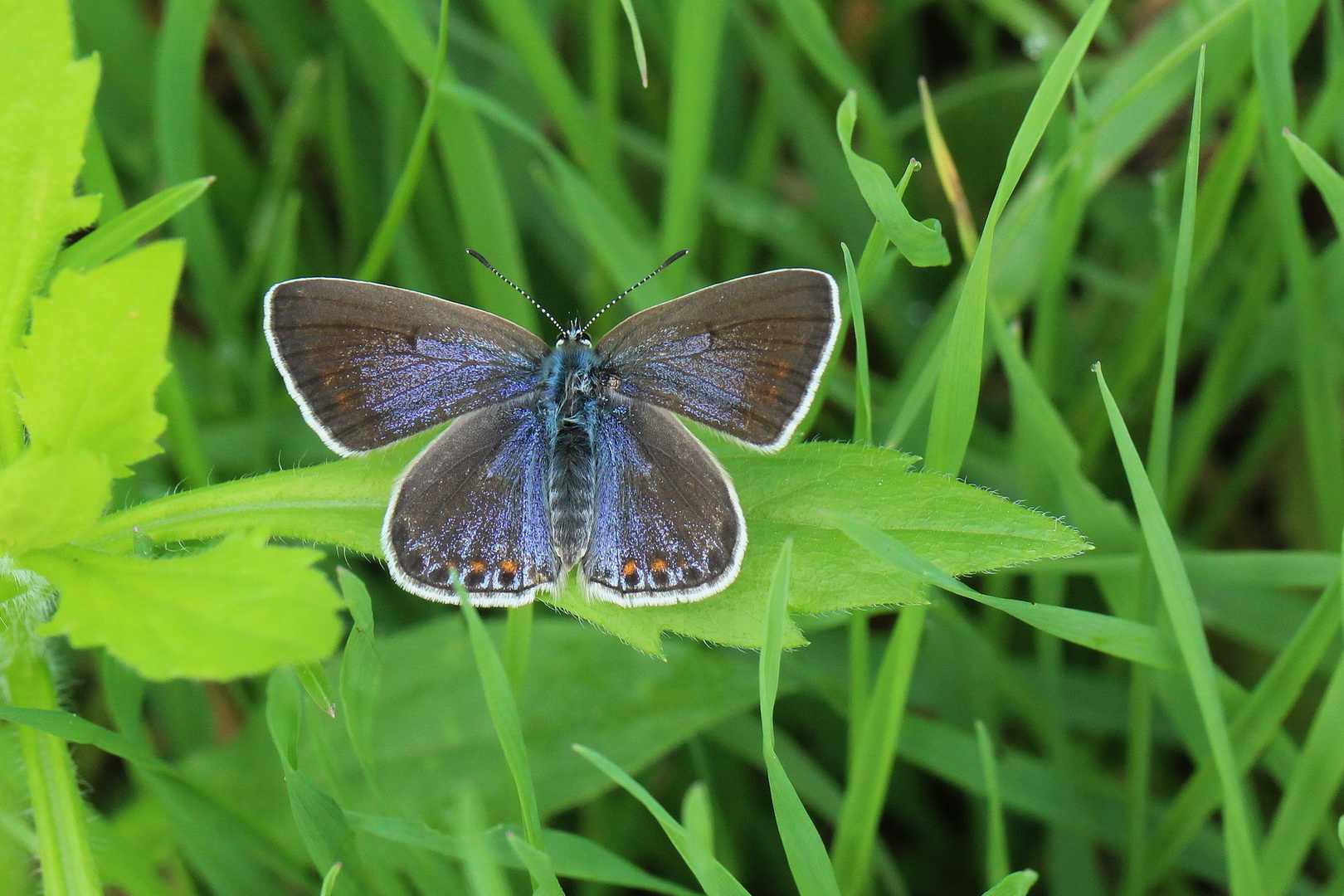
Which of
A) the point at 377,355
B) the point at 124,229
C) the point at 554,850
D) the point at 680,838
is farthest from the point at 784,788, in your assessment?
the point at 124,229

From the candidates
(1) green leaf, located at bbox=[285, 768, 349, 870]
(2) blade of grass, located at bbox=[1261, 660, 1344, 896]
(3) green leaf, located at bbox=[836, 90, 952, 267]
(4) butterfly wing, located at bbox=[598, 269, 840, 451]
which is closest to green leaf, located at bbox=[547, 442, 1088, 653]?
(4) butterfly wing, located at bbox=[598, 269, 840, 451]

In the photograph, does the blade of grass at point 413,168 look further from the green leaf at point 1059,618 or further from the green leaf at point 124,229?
the green leaf at point 1059,618

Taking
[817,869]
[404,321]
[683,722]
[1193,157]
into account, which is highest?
[1193,157]

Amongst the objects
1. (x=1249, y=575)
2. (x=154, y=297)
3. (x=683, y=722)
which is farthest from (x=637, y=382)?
(x=1249, y=575)

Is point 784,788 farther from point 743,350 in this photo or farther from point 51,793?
point 51,793

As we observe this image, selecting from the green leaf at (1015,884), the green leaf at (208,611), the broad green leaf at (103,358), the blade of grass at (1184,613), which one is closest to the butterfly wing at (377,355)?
the broad green leaf at (103,358)

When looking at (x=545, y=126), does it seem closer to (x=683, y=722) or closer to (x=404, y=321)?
(x=404, y=321)

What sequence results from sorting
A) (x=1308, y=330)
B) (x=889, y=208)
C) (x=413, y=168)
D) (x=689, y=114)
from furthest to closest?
1. (x=689, y=114)
2. (x=1308, y=330)
3. (x=413, y=168)
4. (x=889, y=208)
